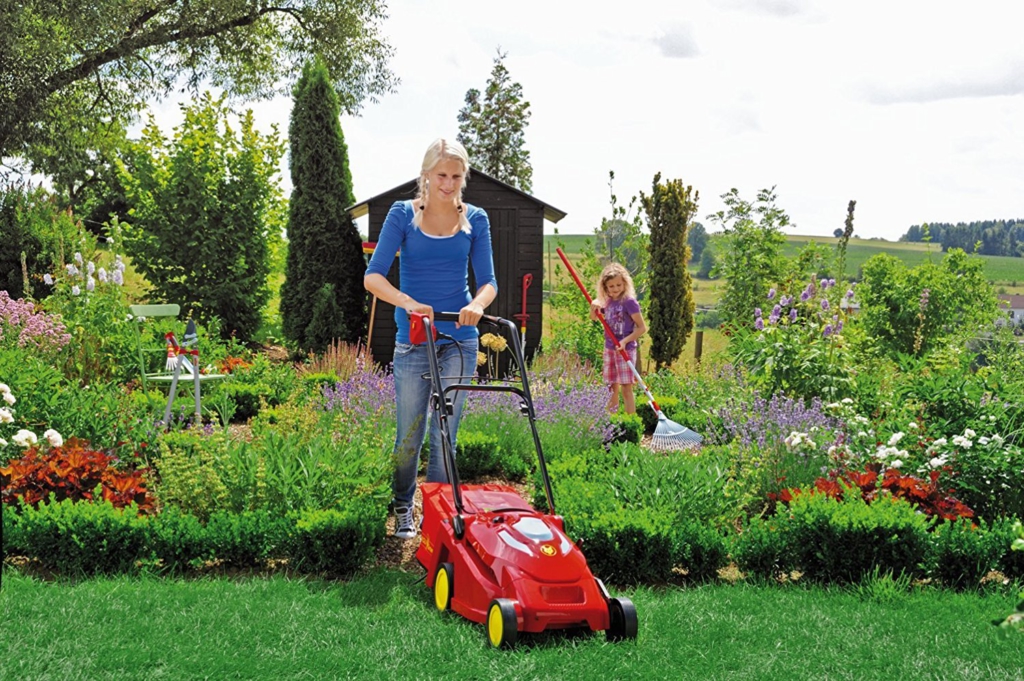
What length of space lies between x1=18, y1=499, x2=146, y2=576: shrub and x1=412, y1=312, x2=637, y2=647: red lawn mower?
5.17 feet

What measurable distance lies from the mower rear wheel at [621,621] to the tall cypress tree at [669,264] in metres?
11.3

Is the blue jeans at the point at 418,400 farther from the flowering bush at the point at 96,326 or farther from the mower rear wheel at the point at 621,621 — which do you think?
the flowering bush at the point at 96,326

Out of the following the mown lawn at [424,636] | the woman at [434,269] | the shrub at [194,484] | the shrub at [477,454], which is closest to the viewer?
the mown lawn at [424,636]

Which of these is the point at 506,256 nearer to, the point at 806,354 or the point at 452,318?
the point at 806,354

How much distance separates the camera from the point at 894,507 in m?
4.88

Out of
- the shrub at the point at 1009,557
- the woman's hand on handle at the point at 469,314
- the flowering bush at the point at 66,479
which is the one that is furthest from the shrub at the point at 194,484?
the shrub at the point at 1009,557

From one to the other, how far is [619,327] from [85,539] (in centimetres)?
547

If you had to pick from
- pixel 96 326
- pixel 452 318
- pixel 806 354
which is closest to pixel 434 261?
pixel 452 318

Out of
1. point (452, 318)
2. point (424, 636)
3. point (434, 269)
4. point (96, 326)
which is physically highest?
point (434, 269)

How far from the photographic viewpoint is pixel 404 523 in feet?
17.2

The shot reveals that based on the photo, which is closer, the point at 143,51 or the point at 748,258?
the point at 748,258

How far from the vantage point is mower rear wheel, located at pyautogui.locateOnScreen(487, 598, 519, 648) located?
3.46 m

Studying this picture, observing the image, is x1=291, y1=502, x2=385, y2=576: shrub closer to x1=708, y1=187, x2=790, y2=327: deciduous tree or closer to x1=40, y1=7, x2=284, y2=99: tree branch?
x1=708, y1=187, x2=790, y2=327: deciduous tree

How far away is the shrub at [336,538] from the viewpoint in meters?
4.57
